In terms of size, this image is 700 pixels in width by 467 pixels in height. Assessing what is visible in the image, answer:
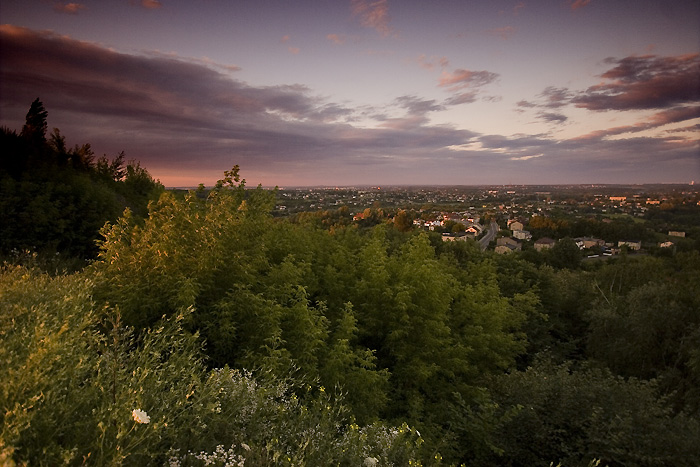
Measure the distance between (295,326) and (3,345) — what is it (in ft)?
22.2

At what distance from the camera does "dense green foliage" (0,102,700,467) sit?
13.7ft

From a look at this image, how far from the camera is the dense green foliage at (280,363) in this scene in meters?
4.19

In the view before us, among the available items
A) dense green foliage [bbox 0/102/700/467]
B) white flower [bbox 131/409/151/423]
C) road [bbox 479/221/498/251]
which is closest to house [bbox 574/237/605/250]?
road [bbox 479/221/498/251]

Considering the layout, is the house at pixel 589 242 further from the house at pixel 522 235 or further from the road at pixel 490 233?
the road at pixel 490 233

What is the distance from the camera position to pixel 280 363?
8109 mm

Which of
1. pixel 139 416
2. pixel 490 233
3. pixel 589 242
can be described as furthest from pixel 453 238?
pixel 139 416

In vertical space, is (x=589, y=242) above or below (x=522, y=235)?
below

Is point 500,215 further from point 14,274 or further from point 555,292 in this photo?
point 14,274

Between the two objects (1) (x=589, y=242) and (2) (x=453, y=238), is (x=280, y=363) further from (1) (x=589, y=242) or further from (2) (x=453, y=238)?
(1) (x=589, y=242)

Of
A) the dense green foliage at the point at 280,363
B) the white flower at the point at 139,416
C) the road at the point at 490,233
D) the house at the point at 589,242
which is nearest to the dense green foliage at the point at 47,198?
the dense green foliage at the point at 280,363

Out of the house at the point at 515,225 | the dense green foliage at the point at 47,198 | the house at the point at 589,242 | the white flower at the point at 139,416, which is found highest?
the dense green foliage at the point at 47,198

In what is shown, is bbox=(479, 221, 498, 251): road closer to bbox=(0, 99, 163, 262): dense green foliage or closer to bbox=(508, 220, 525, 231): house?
bbox=(508, 220, 525, 231): house

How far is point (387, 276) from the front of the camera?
14406 millimetres

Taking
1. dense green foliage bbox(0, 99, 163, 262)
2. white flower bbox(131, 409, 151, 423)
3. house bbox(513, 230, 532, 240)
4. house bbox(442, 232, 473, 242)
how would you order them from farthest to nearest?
house bbox(513, 230, 532, 240), house bbox(442, 232, 473, 242), dense green foliage bbox(0, 99, 163, 262), white flower bbox(131, 409, 151, 423)
